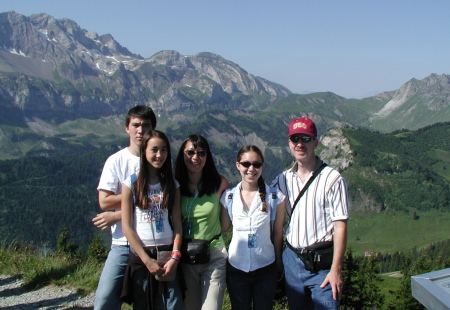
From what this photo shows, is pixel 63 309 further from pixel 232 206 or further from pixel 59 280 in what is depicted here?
pixel 232 206

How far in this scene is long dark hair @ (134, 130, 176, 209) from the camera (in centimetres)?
570

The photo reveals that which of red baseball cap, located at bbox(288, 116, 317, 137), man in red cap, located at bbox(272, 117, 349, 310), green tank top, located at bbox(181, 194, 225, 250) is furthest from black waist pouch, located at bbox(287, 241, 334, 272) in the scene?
red baseball cap, located at bbox(288, 116, 317, 137)

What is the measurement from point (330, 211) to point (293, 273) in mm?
1195

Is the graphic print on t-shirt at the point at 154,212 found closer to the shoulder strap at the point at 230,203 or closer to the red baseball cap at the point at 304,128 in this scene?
the shoulder strap at the point at 230,203

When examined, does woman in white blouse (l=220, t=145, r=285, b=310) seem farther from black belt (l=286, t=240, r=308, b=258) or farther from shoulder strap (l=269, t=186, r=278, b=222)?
black belt (l=286, t=240, r=308, b=258)

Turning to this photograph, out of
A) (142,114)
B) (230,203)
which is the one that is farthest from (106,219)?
(230,203)

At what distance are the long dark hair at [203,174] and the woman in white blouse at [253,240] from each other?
377mm

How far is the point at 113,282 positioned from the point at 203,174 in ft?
7.37

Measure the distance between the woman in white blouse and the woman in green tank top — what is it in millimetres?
215

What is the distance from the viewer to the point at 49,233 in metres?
200

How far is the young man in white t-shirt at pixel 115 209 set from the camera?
575 cm

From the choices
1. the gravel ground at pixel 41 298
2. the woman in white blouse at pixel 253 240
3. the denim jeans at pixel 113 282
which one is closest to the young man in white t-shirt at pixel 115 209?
the denim jeans at pixel 113 282

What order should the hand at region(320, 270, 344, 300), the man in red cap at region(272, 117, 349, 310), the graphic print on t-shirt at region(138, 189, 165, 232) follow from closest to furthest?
1. the hand at region(320, 270, 344, 300)
2. the man in red cap at region(272, 117, 349, 310)
3. the graphic print on t-shirt at region(138, 189, 165, 232)

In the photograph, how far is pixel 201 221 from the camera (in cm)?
607
